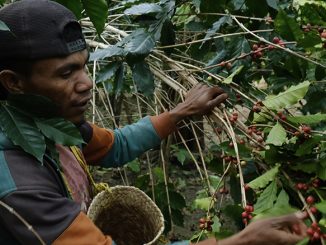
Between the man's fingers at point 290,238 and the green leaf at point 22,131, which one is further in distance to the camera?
the green leaf at point 22,131

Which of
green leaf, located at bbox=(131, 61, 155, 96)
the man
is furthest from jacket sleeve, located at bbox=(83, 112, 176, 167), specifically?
the man

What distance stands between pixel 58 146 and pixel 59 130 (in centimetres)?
28

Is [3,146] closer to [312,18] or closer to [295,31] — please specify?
[295,31]

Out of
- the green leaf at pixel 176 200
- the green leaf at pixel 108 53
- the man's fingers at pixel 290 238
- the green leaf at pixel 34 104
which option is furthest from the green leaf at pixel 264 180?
the green leaf at pixel 176 200

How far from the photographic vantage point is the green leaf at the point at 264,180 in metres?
1.48

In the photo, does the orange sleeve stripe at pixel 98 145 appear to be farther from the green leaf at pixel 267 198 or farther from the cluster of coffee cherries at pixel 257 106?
the green leaf at pixel 267 198

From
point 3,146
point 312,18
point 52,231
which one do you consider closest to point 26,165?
point 3,146

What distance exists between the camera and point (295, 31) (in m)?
1.82

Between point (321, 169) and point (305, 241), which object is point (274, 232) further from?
point (321, 169)

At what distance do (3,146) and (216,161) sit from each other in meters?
0.87

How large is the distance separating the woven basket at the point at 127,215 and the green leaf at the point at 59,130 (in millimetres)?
363

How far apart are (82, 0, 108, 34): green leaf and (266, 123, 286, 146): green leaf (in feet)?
3.07

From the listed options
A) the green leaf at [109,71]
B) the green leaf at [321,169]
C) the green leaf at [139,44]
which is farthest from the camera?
the green leaf at [109,71]

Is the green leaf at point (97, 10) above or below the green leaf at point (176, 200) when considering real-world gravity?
above
